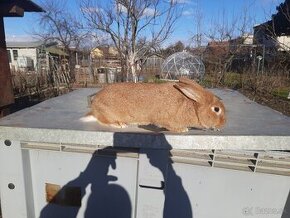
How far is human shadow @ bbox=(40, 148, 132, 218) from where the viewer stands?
92.1 inches

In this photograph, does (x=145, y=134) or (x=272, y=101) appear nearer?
(x=145, y=134)

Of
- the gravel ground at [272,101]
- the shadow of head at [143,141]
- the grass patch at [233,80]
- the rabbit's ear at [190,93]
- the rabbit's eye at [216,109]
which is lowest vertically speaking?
the gravel ground at [272,101]

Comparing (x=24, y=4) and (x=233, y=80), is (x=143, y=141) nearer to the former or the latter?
(x=24, y=4)

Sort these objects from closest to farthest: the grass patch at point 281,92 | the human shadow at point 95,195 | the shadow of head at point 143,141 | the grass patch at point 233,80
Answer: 1. the shadow of head at point 143,141
2. the human shadow at point 95,195
3. the grass patch at point 281,92
4. the grass patch at point 233,80

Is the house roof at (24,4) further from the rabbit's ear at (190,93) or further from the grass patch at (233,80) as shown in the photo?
the grass patch at (233,80)

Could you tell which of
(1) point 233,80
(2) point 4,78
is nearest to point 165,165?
(2) point 4,78

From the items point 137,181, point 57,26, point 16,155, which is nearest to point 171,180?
point 137,181

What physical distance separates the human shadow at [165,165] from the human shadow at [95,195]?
12.4 inches

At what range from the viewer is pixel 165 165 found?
2133 millimetres

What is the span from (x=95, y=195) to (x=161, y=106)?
1.02m

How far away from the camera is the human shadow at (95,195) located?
234 cm

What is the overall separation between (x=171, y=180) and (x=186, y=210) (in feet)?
1.06

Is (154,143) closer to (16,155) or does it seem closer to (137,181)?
(137,181)

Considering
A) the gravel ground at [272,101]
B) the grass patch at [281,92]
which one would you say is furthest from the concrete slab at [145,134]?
the grass patch at [281,92]
